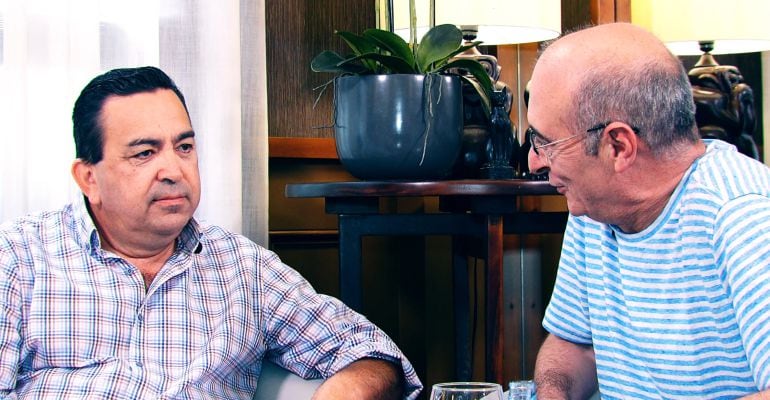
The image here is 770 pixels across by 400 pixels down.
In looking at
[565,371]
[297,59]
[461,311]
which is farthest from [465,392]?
[297,59]

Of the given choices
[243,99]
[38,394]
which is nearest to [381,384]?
[38,394]

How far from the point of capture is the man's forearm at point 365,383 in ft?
5.08

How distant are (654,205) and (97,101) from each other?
94 cm

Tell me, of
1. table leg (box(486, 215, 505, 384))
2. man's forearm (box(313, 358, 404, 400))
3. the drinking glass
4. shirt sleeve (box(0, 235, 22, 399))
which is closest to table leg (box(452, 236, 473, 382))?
table leg (box(486, 215, 505, 384))

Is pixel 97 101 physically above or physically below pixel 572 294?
above

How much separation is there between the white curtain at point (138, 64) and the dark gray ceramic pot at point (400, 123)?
356 mm

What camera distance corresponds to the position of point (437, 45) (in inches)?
71.4

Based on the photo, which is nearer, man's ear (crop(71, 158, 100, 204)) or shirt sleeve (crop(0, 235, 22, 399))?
shirt sleeve (crop(0, 235, 22, 399))

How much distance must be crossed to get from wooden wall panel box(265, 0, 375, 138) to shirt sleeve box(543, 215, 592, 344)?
3.53 feet

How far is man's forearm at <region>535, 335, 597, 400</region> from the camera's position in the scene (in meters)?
1.45

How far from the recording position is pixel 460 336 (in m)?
2.15

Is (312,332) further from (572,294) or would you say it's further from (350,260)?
(572,294)

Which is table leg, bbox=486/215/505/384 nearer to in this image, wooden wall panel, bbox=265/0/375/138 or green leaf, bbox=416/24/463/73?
green leaf, bbox=416/24/463/73

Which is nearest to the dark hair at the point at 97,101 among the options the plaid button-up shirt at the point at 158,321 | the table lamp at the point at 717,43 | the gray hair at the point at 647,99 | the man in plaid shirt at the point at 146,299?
the man in plaid shirt at the point at 146,299
